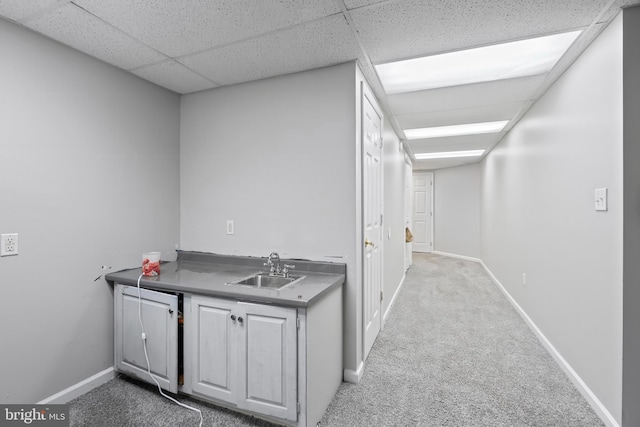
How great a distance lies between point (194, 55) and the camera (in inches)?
85.4

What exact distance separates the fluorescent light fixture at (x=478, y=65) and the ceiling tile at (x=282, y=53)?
0.50m

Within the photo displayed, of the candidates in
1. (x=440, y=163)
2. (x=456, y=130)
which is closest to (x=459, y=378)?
(x=456, y=130)

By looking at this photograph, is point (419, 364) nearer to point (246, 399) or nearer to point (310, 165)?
point (246, 399)

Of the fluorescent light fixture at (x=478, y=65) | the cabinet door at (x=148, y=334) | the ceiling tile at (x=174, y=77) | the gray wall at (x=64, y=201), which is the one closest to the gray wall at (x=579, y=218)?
the fluorescent light fixture at (x=478, y=65)

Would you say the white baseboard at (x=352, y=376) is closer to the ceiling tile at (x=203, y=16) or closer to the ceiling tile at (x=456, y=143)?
the ceiling tile at (x=203, y=16)

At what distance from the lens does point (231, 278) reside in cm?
216

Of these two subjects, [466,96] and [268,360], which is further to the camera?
[466,96]

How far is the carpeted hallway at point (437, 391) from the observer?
1843 millimetres

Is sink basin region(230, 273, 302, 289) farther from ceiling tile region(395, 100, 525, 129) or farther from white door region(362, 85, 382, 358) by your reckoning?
ceiling tile region(395, 100, 525, 129)

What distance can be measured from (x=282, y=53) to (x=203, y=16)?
571 millimetres

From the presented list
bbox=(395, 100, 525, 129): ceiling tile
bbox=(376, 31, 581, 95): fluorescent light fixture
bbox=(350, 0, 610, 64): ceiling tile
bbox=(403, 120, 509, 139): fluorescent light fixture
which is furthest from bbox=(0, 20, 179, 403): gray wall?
bbox=(403, 120, 509, 139): fluorescent light fixture

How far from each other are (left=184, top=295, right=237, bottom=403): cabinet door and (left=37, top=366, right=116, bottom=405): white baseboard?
0.80 meters

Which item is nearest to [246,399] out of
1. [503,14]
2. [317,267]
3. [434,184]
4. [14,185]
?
[317,267]

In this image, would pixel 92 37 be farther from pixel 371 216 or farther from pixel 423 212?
pixel 423 212
